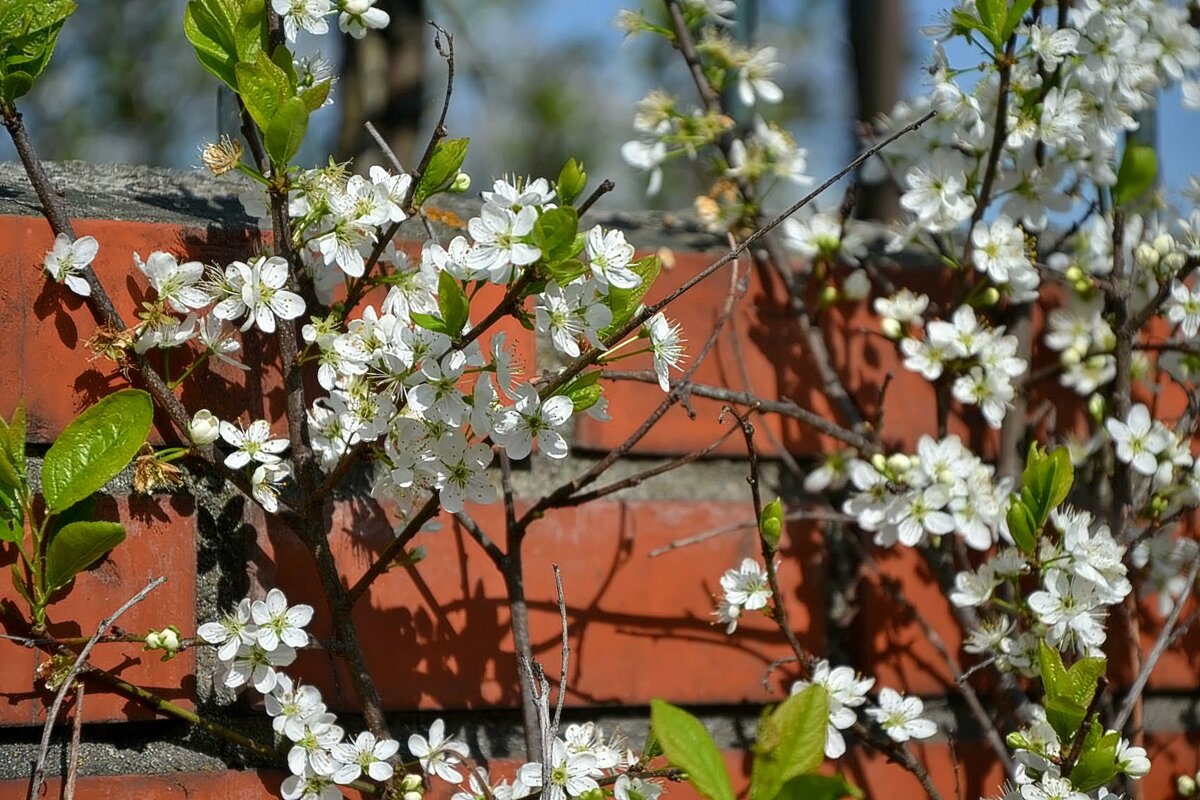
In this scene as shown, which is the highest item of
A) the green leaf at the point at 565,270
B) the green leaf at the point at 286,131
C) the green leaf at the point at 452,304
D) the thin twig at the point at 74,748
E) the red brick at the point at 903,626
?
the green leaf at the point at 286,131

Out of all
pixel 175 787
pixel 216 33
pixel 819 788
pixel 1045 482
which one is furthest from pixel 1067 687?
pixel 216 33

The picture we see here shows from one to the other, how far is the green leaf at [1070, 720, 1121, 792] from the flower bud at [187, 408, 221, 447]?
0.61 meters

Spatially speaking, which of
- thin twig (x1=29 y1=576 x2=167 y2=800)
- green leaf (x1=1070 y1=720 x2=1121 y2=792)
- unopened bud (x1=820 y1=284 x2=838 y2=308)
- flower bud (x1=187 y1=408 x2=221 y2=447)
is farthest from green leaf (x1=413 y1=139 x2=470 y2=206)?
green leaf (x1=1070 y1=720 x2=1121 y2=792)

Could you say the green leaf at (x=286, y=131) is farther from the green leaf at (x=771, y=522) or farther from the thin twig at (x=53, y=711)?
the green leaf at (x=771, y=522)

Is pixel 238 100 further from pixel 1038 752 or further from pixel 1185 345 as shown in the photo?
pixel 1185 345

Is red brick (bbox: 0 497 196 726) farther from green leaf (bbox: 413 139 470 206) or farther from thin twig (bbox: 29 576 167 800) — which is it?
green leaf (bbox: 413 139 470 206)

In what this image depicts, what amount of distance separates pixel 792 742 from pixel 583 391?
0.80 feet

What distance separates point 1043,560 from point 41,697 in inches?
27.8

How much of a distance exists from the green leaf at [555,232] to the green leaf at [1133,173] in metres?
0.65

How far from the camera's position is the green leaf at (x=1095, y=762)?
2.67ft

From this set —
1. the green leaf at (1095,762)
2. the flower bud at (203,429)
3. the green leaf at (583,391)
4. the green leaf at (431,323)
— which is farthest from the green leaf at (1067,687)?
the flower bud at (203,429)

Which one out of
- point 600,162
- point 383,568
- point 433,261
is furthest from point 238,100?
point 600,162

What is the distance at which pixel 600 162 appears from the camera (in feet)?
21.4

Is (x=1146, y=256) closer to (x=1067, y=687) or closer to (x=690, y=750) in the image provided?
(x=1067, y=687)
